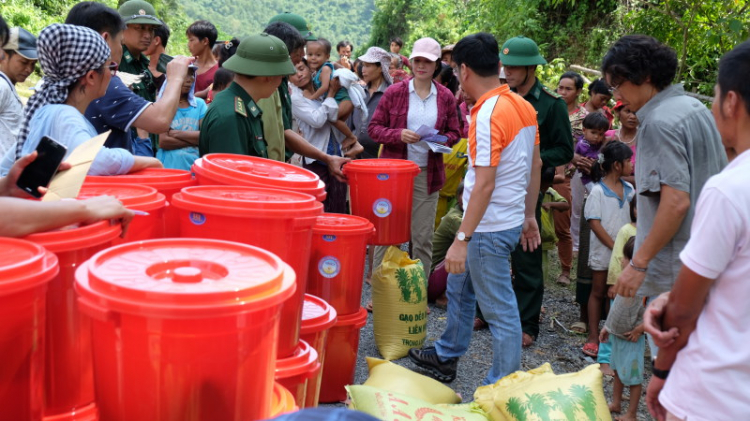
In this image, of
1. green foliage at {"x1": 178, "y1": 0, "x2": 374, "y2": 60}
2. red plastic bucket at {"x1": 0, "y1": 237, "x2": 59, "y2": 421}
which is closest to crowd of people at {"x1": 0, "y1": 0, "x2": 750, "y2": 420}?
red plastic bucket at {"x1": 0, "y1": 237, "x2": 59, "y2": 421}

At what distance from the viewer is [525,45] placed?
4707 millimetres

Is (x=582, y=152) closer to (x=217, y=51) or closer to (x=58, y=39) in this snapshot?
(x=217, y=51)

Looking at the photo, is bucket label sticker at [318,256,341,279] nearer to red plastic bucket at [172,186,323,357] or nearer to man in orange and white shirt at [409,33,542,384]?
man in orange and white shirt at [409,33,542,384]

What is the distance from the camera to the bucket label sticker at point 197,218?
2.21 metres

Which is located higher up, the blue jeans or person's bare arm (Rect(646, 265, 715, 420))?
person's bare arm (Rect(646, 265, 715, 420))

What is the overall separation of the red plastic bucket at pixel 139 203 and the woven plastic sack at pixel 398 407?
1150 millimetres

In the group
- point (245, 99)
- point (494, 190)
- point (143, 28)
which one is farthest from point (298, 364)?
point (143, 28)

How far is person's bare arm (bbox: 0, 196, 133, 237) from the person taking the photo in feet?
5.76

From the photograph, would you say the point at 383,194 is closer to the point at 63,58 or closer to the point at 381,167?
the point at 381,167

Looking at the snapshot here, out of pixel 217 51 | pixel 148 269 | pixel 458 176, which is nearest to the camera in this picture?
pixel 148 269

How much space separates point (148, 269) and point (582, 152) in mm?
5474

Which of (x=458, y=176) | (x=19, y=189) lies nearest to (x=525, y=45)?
(x=458, y=176)

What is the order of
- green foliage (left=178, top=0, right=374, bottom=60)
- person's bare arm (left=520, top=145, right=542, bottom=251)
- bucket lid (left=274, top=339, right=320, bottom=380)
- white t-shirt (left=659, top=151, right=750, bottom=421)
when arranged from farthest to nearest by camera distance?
green foliage (left=178, top=0, right=374, bottom=60) → person's bare arm (left=520, top=145, right=542, bottom=251) → bucket lid (left=274, top=339, right=320, bottom=380) → white t-shirt (left=659, top=151, right=750, bottom=421)

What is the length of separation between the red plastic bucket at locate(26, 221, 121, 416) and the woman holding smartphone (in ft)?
2.42
